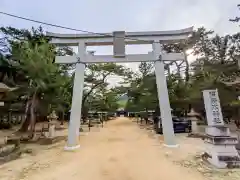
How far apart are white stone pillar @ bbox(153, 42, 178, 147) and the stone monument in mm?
2301

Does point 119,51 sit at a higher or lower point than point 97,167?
higher

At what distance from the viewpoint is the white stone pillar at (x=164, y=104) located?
916 cm

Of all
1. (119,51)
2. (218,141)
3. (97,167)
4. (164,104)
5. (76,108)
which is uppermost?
(119,51)

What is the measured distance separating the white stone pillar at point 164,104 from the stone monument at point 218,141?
2301mm

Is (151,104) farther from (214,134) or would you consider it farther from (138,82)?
(214,134)

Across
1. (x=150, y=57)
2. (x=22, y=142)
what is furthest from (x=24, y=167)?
(x=150, y=57)

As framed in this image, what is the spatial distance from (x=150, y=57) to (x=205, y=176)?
6.04m

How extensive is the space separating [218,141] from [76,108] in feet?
19.6

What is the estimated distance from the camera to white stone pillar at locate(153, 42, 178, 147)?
9164 millimetres

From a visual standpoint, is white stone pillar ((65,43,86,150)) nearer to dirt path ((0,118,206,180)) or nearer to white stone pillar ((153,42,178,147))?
dirt path ((0,118,206,180))

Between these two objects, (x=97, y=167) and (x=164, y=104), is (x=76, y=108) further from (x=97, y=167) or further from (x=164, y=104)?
(x=164, y=104)

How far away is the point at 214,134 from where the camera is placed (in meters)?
6.50

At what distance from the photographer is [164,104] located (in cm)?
953

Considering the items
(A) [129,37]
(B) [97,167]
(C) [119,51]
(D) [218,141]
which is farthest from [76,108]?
(D) [218,141]
